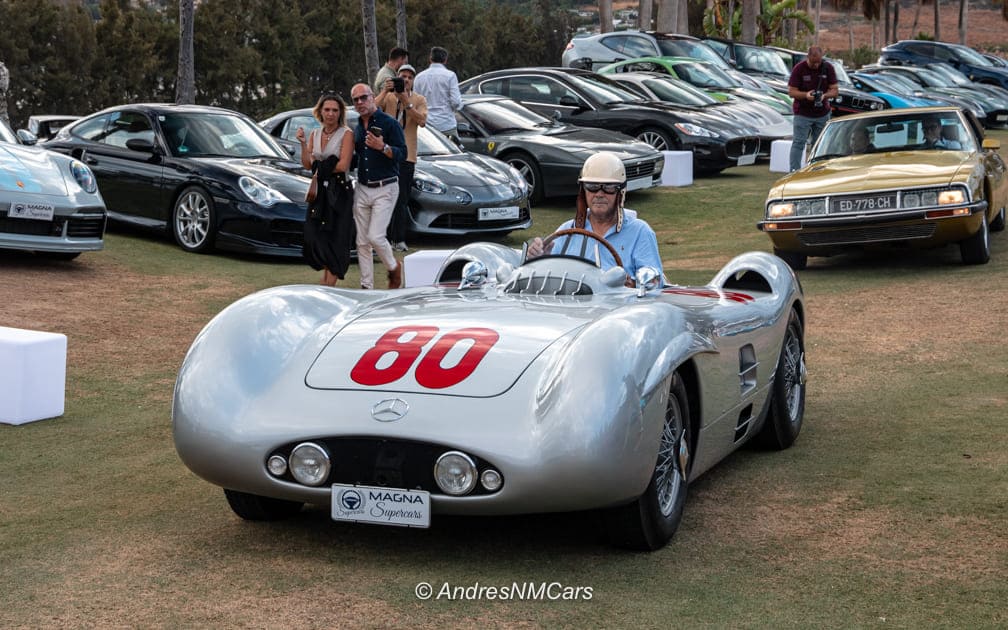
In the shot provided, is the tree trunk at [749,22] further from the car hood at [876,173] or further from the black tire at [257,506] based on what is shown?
the black tire at [257,506]

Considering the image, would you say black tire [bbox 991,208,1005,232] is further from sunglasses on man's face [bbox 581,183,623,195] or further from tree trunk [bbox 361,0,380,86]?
tree trunk [bbox 361,0,380,86]

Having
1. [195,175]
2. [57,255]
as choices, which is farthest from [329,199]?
[57,255]

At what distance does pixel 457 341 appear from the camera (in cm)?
521

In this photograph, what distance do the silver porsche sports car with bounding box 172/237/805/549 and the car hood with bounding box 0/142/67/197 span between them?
6912 millimetres

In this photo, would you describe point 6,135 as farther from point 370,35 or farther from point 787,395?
point 370,35

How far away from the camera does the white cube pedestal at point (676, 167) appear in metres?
20.2

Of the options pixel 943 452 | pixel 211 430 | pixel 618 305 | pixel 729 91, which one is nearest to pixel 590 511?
pixel 618 305

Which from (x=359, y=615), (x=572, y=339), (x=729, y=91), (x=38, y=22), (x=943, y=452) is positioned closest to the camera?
(x=359, y=615)

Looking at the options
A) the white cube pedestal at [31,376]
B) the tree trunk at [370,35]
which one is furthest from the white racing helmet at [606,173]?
the tree trunk at [370,35]

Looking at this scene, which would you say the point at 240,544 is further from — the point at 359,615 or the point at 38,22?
the point at 38,22

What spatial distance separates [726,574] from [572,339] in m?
1.00

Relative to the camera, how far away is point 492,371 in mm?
4980

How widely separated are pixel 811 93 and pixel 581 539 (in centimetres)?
1332

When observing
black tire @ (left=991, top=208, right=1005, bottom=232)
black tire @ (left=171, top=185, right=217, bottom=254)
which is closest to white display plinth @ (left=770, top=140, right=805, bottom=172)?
black tire @ (left=991, top=208, right=1005, bottom=232)
